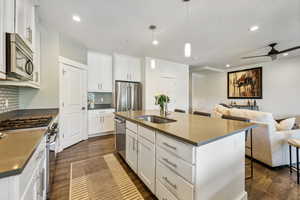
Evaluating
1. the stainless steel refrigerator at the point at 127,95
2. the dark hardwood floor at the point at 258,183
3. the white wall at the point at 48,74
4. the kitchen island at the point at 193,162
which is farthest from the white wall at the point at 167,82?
the kitchen island at the point at 193,162

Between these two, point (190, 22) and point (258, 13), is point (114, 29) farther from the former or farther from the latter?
point (258, 13)

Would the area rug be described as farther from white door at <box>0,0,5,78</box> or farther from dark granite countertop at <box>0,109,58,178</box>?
white door at <box>0,0,5,78</box>

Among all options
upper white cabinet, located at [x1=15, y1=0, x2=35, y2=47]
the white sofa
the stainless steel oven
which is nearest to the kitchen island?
the stainless steel oven

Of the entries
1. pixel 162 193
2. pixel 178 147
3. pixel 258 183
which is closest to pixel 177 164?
pixel 178 147

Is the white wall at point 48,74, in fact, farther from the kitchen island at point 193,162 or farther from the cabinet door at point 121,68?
the kitchen island at point 193,162

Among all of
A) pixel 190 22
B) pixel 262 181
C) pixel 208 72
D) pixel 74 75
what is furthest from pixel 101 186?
pixel 208 72

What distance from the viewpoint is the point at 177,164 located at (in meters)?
1.19

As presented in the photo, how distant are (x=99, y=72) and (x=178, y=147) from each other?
3.87m

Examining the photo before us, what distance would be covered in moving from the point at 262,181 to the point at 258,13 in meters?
2.77

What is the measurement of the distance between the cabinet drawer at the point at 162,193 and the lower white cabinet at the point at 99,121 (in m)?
3.02

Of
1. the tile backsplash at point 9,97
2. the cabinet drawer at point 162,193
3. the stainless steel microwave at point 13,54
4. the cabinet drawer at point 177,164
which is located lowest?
the cabinet drawer at point 162,193

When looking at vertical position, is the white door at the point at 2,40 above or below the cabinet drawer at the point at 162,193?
above

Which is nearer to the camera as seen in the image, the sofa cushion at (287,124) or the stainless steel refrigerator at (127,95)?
the sofa cushion at (287,124)

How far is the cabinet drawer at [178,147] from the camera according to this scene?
3.47ft
